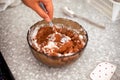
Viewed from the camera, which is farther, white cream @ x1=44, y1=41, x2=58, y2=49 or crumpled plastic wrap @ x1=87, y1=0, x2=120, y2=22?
crumpled plastic wrap @ x1=87, y1=0, x2=120, y2=22

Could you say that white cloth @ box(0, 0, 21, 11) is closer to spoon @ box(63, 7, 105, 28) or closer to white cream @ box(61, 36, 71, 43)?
spoon @ box(63, 7, 105, 28)

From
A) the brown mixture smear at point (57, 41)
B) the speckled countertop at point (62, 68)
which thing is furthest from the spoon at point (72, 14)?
the brown mixture smear at point (57, 41)

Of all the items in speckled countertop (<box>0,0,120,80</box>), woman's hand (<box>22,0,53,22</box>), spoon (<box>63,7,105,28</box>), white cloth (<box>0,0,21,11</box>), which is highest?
woman's hand (<box>22,0,53,22</box>)

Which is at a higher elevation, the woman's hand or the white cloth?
the woman's hand

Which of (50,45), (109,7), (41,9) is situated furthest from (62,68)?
(109,7)

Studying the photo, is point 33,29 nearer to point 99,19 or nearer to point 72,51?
point 72,51

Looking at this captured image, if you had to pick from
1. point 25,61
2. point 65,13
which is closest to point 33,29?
point 25,61

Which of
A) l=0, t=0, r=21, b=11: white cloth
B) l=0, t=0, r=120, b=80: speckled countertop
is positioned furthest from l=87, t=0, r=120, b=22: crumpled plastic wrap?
l=0, t=0, r=21, b=11: white cloth
